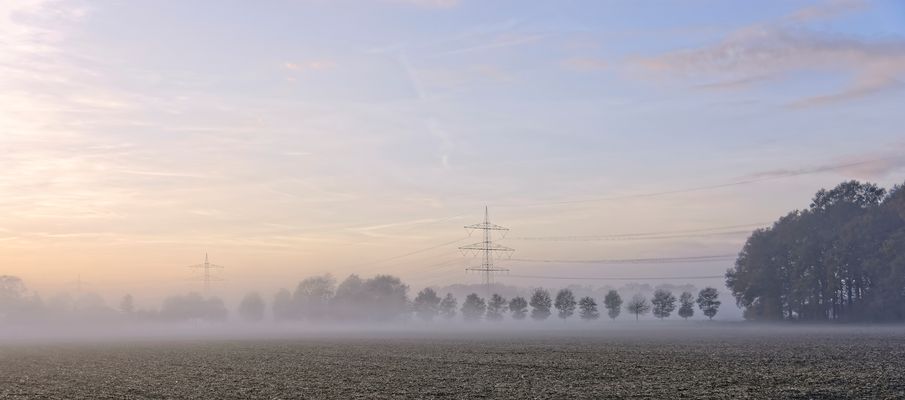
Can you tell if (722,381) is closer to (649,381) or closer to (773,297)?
(649,381)

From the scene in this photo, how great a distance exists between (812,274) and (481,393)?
124416 mm

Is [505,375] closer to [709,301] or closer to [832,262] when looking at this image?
[832,262]

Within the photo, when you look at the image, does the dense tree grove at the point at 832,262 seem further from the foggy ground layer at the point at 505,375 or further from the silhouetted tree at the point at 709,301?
the foggy ground layer at the point at 505,375

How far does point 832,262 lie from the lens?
14062 centimetres

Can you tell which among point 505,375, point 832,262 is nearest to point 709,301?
point 832,262

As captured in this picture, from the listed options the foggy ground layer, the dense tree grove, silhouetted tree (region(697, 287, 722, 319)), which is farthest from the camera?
silhouetted tree (region(697, 287, 722, 319))

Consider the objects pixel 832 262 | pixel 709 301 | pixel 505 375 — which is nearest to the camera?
pixel 505 375

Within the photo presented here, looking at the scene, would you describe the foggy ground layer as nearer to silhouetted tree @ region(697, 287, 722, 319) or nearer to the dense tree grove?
the dense tree grove

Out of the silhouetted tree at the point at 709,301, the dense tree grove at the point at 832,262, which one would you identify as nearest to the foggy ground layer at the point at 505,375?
the dense tree grove at the point at 832,262

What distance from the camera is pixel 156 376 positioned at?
164 ft

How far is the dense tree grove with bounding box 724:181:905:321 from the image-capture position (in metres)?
132

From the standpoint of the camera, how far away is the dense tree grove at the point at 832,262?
132 meters

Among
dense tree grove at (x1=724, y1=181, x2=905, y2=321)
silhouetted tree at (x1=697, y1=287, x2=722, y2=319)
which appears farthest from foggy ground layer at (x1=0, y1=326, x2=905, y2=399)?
silhouetted tree at (x1=697, y1=287, x2=722, y2=319)

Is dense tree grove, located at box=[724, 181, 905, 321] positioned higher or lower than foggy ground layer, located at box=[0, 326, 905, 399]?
higher
